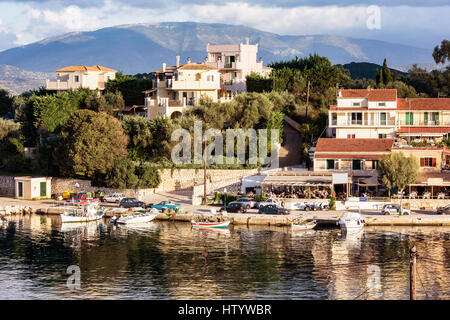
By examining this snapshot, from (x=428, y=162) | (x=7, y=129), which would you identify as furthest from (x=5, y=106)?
(x=428, y=162)

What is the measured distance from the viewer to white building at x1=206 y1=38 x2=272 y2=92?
3273 inches

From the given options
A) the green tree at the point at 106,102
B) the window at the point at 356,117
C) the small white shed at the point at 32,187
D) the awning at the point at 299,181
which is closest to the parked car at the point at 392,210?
the awning at the point at 299,181

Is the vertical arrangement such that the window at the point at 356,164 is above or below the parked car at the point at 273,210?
above

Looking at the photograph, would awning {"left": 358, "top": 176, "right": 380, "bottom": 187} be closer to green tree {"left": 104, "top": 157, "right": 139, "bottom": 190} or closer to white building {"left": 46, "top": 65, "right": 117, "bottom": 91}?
→ green tree {"left": 104, "top": 157, "right": 139, "bottom": 190}

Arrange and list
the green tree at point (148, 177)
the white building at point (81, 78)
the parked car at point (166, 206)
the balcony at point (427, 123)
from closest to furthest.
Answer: the parked car at point (166, 206) < the green tree at point (148, 177) < the balcony at point (427, 123) < the white building at point (81, 78)

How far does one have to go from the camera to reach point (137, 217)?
180ft

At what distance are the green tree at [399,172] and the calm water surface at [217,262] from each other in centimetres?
674

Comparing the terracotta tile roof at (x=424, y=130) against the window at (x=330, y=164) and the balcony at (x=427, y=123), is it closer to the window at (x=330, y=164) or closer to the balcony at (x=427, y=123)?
the balcony at (x=427, y=123)

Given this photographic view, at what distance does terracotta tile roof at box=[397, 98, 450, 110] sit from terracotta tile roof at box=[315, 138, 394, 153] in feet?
24.7

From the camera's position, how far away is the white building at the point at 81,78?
82.3m

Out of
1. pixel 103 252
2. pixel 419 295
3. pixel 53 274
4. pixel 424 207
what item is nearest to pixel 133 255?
pixel 103 252

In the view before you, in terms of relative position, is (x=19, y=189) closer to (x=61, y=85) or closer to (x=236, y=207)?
(x=61, y=85)

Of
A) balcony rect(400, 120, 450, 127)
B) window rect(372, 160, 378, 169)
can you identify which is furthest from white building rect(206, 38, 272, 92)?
window rect(372, 160, 378, 169)

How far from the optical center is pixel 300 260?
4044cm
